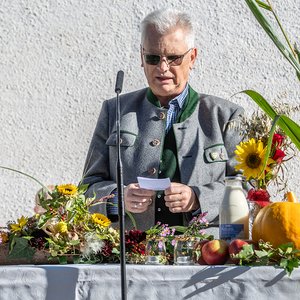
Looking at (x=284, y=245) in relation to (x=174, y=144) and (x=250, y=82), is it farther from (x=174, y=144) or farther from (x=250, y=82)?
(x=250, y=82)

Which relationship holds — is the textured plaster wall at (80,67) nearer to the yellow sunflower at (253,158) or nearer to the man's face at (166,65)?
the man's face at (166,65)

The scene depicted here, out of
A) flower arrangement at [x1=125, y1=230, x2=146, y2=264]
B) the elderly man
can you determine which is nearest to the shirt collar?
the elderly man

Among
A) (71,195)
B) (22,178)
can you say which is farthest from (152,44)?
(22,178)

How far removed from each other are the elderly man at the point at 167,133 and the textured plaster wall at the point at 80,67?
0.83 metres

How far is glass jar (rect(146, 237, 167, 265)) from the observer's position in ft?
3.33

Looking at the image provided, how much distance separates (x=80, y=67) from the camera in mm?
2727

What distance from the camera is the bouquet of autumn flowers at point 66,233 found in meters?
1.05

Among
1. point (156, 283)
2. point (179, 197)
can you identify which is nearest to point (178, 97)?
point (179, 197)

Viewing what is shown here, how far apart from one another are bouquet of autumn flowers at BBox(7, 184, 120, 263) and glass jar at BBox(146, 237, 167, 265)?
8 centimetres

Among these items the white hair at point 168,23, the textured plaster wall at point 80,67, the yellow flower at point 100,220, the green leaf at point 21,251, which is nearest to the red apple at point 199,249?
the yellow flower at point 100,220

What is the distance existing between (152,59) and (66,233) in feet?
2.85

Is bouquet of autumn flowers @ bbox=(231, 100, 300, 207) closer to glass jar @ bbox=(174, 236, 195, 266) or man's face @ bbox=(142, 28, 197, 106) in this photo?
glass jar @ bbox=(174, 236, 195, 266)

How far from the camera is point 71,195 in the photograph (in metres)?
1.11

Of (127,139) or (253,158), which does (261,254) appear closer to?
(253,158)
